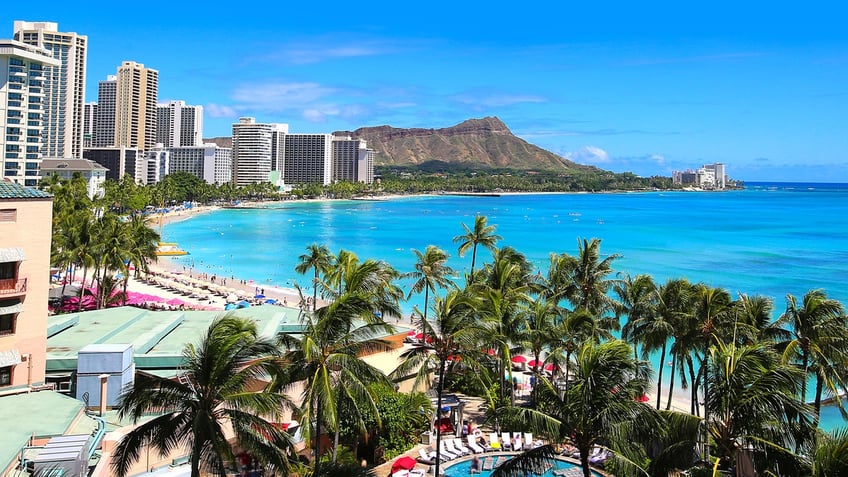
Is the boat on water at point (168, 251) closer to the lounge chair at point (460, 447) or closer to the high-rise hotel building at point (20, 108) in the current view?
the high-rise hotel building at point (20, 108)

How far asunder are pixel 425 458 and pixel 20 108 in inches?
3177

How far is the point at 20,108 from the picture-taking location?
80938mm

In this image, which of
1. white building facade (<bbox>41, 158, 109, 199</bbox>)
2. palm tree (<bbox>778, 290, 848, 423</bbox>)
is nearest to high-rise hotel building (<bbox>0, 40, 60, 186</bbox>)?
white building facade (<bbox>41, 158, 109, 199</bbox>)

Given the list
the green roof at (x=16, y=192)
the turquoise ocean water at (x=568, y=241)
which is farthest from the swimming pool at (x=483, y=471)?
A: the turquoise ocean water at (x=568, y=241)

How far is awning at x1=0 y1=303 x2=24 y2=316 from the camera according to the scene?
17.7 m

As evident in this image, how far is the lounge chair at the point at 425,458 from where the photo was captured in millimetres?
20044

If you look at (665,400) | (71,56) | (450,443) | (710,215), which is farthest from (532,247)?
(71,56)

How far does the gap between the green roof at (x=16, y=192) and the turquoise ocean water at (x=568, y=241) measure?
2992cm

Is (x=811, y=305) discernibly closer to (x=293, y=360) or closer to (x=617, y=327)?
(x=617, y=327)

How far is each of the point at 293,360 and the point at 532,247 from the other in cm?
8271

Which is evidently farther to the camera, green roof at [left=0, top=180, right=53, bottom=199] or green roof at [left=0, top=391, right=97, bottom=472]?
green roof at [left=0, top=180, right=53, bottom=199]

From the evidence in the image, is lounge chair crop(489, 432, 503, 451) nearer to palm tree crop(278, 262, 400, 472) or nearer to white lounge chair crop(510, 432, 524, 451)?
white lounge chair crop(510, 432, 524, 451)

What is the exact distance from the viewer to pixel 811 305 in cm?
1798

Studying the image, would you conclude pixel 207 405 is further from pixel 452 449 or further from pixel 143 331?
pixel 143 331
